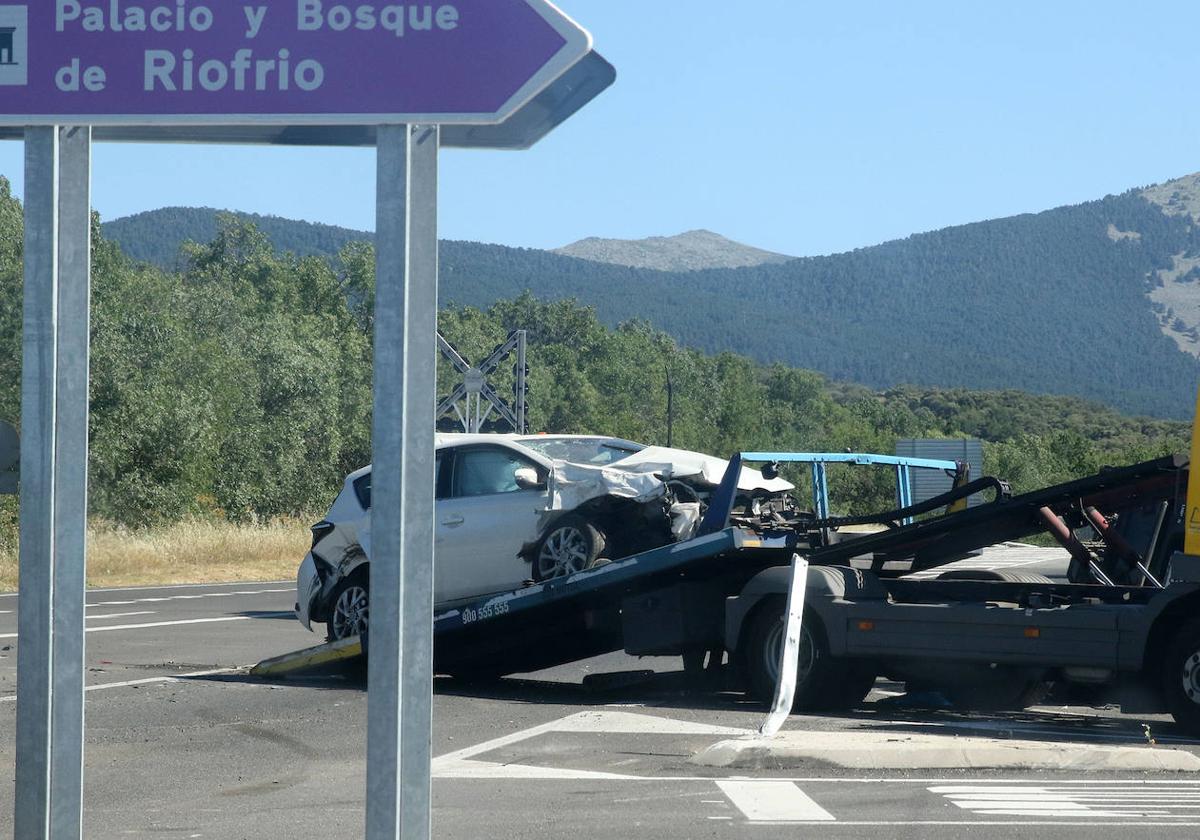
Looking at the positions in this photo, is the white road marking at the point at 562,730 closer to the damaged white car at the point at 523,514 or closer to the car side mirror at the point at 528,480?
the damaged white car at the point at 523,514

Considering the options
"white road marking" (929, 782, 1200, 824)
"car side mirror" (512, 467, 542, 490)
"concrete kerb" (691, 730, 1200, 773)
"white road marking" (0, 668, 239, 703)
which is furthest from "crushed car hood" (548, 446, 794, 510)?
"white road marking" (929, 782, 1200, 824)

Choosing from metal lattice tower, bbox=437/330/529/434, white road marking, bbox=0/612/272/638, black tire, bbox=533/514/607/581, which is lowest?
white road marking, bbox=0/612/272/638

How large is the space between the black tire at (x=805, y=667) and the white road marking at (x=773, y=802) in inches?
119

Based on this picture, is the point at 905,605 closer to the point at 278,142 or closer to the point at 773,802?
the point at 773,802

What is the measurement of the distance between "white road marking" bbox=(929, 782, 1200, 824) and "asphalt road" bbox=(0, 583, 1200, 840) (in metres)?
0.02

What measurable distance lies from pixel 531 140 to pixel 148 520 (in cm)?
4826

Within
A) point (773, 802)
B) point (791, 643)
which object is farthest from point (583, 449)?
point (773, 802)

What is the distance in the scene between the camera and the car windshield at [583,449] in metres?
14.3

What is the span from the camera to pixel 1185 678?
10219 mm

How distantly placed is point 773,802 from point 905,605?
368 centimetres

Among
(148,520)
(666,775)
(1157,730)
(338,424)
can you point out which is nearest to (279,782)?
(666,775)

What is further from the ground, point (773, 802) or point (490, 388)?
point (490, 388)

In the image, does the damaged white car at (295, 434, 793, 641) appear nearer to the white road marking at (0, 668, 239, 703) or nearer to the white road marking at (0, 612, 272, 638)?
the white road marking at (0, 668, 239, 703)

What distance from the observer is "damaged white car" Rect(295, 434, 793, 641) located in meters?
13.4
